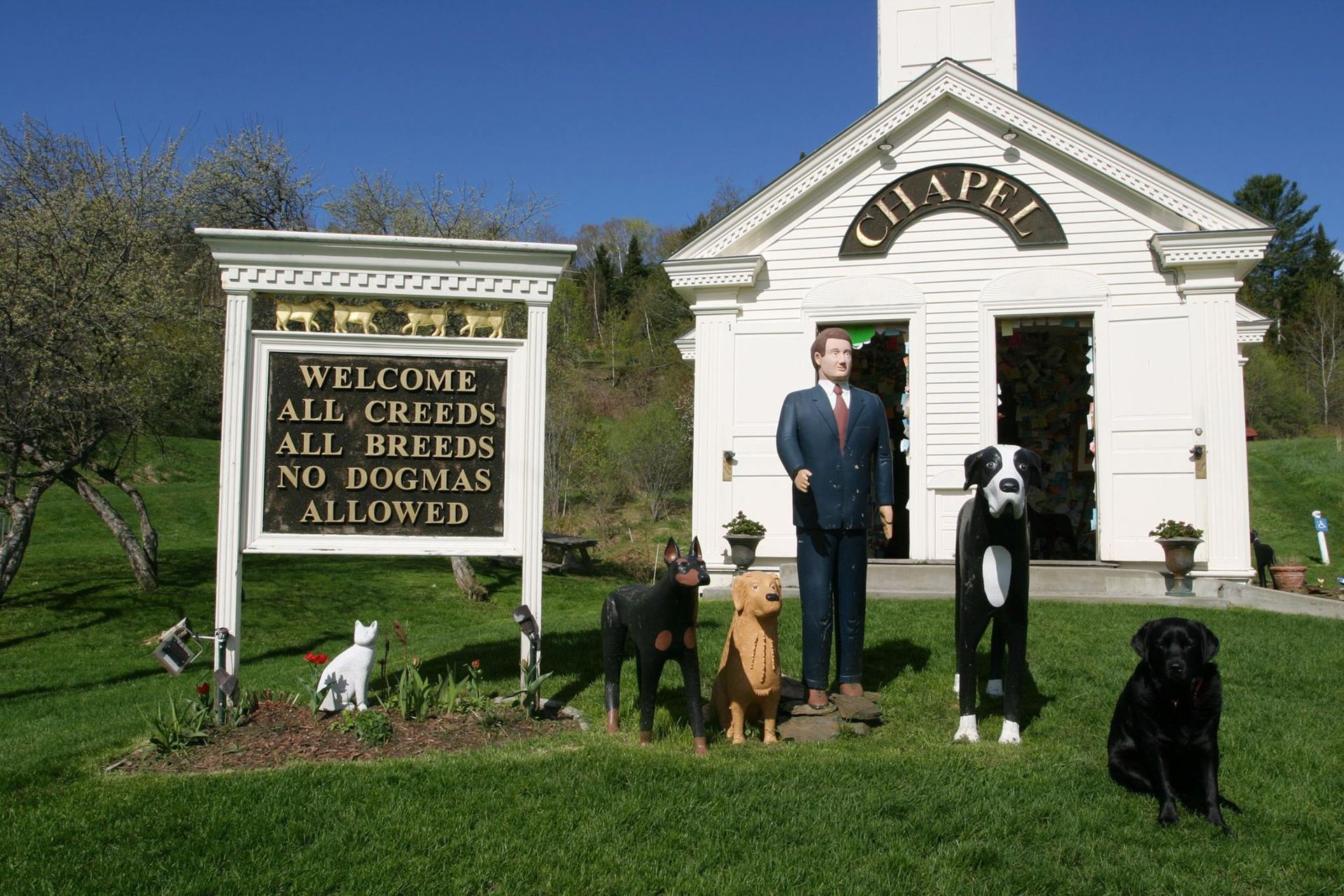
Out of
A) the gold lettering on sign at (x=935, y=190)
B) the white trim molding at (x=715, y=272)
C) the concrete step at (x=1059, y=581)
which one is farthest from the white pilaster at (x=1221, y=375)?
the white trim molding at (x=715, y=272)

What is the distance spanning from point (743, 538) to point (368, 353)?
6862 mm

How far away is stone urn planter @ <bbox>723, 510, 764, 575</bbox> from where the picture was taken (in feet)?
41.4

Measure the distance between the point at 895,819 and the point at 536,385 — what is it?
361 centimetres

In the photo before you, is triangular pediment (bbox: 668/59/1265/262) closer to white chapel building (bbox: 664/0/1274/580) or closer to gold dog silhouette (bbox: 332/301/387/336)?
white chapel building (bbox: 664/0/1274/580)

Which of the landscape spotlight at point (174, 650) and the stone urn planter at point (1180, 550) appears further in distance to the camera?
the stone urn planter at point (1180, 550)

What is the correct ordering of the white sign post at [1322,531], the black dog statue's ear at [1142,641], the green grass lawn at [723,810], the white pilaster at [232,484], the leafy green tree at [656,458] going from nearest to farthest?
1. the green grass lawn at [723,810]
2. the black dog statue's ear at [1142,641]
3. the white pilaster at [232,484]
4. the white sign post at [1322,531]
5. the leafy green tree at [656,458]

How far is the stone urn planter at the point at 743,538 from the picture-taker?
12633mm

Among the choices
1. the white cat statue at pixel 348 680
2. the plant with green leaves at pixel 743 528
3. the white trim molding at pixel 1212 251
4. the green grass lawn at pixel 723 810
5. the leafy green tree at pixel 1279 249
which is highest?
the leafy green tree at pixel 1279 249

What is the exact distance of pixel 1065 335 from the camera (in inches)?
638

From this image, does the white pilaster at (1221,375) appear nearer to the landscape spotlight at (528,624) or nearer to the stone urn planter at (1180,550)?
the stone urn planter at (1180,550)

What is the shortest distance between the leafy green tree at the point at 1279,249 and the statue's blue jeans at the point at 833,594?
169 feet

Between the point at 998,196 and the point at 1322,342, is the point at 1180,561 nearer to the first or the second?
the point at 998,196

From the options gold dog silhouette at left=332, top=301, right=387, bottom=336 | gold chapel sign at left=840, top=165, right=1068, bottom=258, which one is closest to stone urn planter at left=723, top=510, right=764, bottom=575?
gold chapel sign at left=840, top=165, right=1068, bottom=258

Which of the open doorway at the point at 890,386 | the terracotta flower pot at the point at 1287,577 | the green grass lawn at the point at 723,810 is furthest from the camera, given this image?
the open doorway at the point at 890,386
